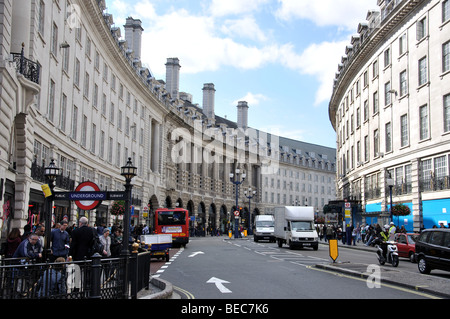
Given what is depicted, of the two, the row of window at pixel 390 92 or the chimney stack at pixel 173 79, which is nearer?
the row of window at pixel 390 92

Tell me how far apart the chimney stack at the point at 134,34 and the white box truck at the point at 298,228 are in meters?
28.6

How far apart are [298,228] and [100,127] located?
1725cm

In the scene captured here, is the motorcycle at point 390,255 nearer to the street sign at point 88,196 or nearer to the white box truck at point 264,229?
the street sign at point 88,196

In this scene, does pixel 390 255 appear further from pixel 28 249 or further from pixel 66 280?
pixel 66 280

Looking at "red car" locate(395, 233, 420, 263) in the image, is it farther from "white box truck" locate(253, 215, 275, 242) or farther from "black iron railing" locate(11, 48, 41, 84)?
"white box truck" locate(253, 215, 275, 242)

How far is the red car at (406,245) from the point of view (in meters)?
25.1

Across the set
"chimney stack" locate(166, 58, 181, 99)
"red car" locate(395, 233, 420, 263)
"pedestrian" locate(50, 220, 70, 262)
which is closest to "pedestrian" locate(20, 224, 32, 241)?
"pedestrian" locate(50, 220, 70, 262)

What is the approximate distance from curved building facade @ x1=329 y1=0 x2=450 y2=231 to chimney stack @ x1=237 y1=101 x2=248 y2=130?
133 ft

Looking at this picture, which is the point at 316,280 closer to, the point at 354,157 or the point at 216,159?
the point at 354,157

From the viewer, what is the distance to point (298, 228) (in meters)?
34.6

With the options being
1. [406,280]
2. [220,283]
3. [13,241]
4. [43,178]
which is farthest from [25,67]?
[406,280]

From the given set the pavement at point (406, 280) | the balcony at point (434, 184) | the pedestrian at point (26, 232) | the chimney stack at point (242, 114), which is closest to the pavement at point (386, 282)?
the pavement at point (406, 280)
